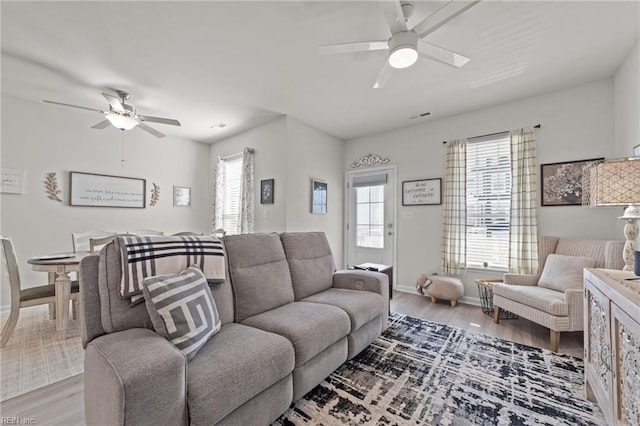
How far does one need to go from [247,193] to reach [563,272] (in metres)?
4.17

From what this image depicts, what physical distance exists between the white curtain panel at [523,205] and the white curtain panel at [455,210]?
552mm

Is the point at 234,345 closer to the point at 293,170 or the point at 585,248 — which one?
the point at 293,170

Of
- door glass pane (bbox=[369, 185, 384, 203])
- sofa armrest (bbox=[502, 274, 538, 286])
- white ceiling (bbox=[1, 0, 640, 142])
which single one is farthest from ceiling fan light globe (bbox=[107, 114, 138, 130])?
sofa armrest (bbox=[502, 274, 538, 286])

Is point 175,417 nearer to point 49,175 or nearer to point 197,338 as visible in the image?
point 197,338

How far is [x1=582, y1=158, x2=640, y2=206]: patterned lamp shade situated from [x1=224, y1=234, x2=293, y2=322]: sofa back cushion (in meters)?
2.32

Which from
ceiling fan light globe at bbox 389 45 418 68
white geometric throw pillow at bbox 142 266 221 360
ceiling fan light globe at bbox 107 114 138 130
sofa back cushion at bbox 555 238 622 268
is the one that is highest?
ceiling fan light globe at bbox 389 45 418 68

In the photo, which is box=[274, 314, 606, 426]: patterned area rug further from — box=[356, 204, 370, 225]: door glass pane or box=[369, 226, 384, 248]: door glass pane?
box=[356, 204, 370, 225]: door glass pane

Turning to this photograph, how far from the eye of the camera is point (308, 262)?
2461 millimetres

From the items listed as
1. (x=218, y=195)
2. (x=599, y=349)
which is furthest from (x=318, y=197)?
(x=599, y=349)

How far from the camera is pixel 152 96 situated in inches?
130

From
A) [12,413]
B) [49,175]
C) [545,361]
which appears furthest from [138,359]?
[49,175]

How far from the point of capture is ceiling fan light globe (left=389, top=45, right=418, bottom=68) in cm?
185

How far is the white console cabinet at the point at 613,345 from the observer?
3.50ft

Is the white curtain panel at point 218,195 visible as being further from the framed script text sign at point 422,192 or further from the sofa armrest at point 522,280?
the sofa armrest at point 522,280
